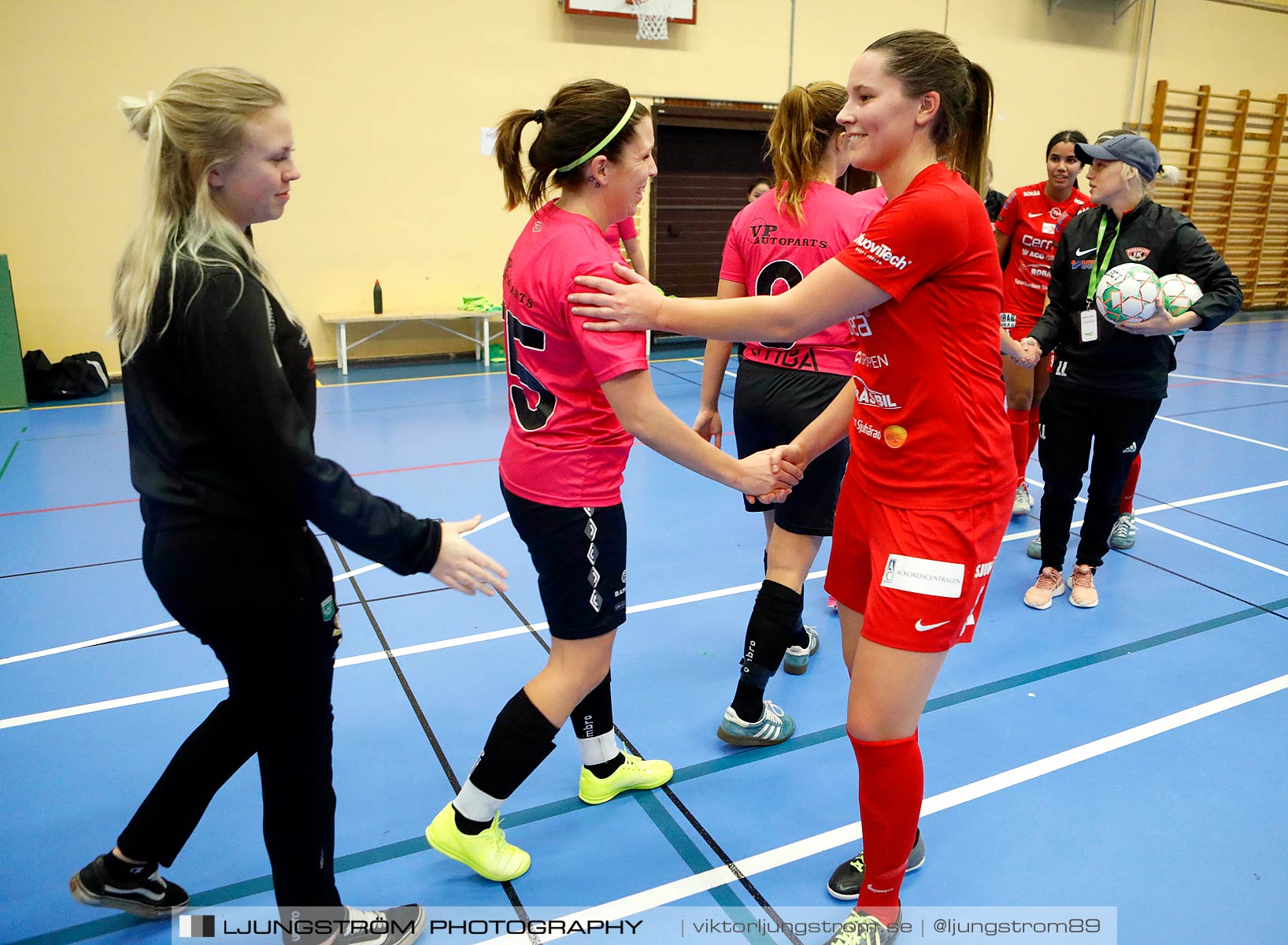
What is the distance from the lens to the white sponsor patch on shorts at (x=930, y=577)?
182cm

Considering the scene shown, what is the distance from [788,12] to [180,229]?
33.6 ft

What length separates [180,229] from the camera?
1490 millimetres

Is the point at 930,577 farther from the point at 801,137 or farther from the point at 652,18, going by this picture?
the point at 652,18

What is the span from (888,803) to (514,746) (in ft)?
2.90

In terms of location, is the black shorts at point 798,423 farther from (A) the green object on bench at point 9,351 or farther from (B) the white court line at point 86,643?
(A) the green object on bench at point 9,351

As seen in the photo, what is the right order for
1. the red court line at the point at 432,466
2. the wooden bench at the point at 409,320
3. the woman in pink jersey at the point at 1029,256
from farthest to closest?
the wooden bench at the point at 409,320
the red court line at the point at 432,466
the woman in pink jersey at the point at 1029,256

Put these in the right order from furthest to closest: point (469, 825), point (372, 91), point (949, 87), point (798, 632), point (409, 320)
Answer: point (409, 320), point (372, 91), point (798, 632), point (469, 825), point (949, 87)

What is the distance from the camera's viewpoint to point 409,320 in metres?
9.32

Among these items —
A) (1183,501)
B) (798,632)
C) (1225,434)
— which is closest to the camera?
(798,632)

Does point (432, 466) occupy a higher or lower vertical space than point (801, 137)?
lower

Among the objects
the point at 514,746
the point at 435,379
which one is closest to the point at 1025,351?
the point at 514,746

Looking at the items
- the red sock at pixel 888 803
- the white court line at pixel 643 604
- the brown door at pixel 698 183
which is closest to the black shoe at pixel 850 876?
the red sock at pixel 888 803

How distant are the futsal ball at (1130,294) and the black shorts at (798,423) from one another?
4.85ft

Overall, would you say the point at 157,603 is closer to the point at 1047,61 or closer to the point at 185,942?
the point at 185,942
